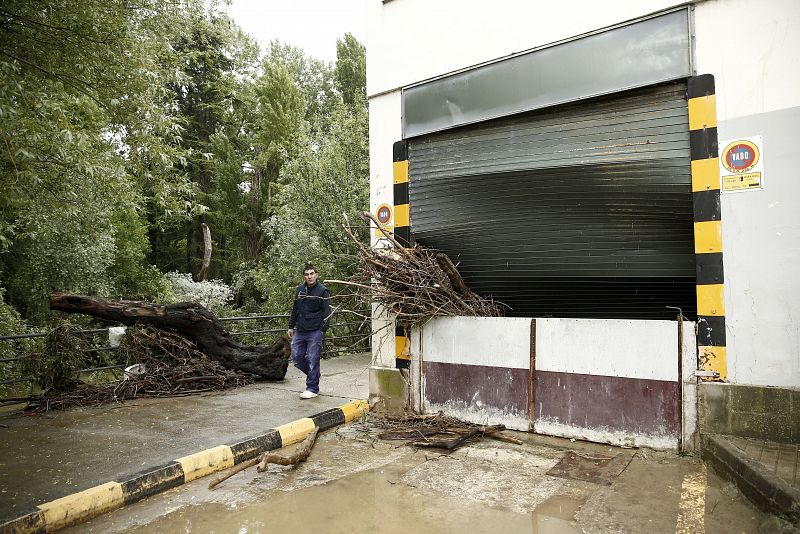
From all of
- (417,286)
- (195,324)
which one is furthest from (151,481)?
(195,324)

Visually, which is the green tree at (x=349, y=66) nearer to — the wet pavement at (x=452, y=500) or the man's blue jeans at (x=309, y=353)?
the man's blue jeans at (x=309, y=353)

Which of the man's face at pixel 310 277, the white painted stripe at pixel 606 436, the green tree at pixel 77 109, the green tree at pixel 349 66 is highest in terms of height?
the green tree at pixel 349 66

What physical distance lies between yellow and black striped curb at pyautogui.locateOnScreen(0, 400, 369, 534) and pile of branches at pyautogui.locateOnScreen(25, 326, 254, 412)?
8.99 ft

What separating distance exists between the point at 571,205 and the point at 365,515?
3585 millimetres

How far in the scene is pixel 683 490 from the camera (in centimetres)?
384

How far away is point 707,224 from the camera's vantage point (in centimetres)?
453

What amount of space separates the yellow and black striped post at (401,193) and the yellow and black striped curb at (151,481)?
245 cm

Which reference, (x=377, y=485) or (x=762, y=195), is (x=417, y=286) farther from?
(x=762, y=195)

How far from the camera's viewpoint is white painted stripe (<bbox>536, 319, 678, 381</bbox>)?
4.66m

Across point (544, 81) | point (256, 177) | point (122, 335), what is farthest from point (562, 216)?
Answer: point (256, 177)

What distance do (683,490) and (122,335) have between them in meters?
7.69

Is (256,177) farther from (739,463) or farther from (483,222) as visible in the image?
(739,463)

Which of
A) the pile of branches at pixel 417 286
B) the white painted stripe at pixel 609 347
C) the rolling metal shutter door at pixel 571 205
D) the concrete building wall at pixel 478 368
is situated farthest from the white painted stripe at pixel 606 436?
the pile of branches at pixel 417 286

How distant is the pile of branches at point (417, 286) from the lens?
5664 millimetres
